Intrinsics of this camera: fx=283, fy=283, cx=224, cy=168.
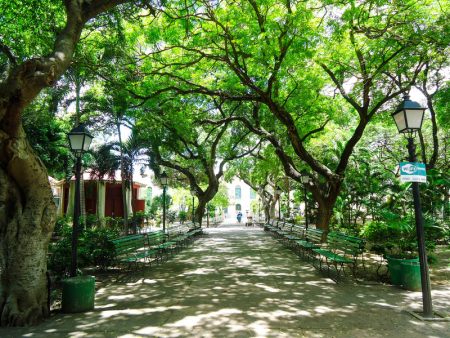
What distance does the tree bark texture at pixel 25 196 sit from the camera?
4077 millimetres

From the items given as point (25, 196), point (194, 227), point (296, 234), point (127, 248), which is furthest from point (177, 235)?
point (25, 196)

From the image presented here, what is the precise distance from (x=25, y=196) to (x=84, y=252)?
3.01 metres

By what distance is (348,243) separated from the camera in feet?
23.7

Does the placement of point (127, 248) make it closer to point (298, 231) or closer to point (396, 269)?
point (396, 269)

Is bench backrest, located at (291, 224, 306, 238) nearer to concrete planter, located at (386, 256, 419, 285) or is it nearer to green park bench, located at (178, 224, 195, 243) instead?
concrete planter, located at (386, 256, 419, 285)

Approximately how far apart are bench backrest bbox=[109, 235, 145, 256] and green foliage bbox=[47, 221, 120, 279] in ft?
1.26

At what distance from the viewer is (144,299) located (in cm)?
557

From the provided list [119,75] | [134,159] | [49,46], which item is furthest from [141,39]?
[134,159]

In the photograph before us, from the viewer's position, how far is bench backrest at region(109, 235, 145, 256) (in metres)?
7.17

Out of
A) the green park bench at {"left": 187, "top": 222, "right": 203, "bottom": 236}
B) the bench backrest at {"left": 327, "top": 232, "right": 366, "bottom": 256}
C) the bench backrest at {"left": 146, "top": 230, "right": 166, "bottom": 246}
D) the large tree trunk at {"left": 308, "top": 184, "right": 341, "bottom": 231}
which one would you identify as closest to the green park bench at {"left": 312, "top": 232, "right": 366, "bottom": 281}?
the bench backrest at {"left": 327, "top": 232, "right": 366, "bottom": 256}

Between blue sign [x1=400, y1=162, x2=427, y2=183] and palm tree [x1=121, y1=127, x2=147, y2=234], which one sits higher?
palm tree [x1=121, y1=127, x2=147, y2=234]

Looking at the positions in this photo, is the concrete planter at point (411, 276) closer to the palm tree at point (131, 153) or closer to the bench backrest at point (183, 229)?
the bench backrest at point (183, 229)

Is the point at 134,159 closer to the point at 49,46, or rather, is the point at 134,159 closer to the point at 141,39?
the point at 141,39

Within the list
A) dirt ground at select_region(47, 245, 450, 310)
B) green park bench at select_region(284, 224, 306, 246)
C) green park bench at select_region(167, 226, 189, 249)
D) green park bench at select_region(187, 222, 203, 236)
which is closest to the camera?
dirt ground at select_region(47, 245, 450, 310)
